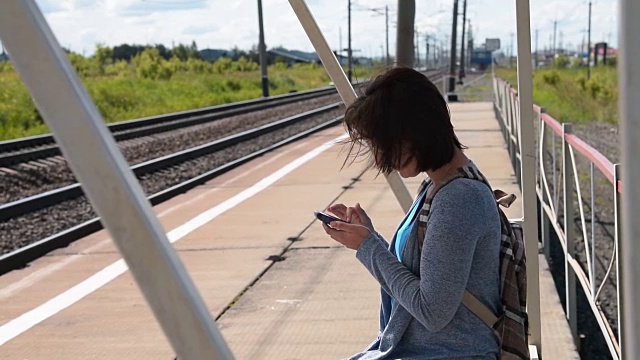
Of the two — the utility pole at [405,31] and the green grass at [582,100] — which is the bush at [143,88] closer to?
the utility pole at [405,31]

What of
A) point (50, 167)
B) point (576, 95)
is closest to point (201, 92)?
point (576, 95)

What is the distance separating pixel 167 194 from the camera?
12.5 metres

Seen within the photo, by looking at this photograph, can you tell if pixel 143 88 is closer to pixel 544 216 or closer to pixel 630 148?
pixel 544 216

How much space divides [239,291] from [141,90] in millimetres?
39256

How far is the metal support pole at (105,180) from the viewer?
1.41m

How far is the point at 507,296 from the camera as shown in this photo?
2.43 m

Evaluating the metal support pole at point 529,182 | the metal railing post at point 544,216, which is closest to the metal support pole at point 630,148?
the metal support pole at point 529,182

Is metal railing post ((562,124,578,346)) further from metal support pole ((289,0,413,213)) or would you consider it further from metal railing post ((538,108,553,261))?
metal support pole ((289,0,413,213))

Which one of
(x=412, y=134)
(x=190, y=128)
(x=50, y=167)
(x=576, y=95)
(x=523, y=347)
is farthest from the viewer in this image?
(x=576, y=95)

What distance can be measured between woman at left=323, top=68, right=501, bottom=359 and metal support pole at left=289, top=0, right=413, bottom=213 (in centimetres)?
82

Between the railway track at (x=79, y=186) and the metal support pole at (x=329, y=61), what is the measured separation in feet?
17.6

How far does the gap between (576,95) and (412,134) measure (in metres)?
39.4

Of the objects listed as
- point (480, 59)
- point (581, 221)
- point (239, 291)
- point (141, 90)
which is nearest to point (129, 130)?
point (239, 291)

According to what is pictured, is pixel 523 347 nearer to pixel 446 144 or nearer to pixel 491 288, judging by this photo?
pixel 491 288
